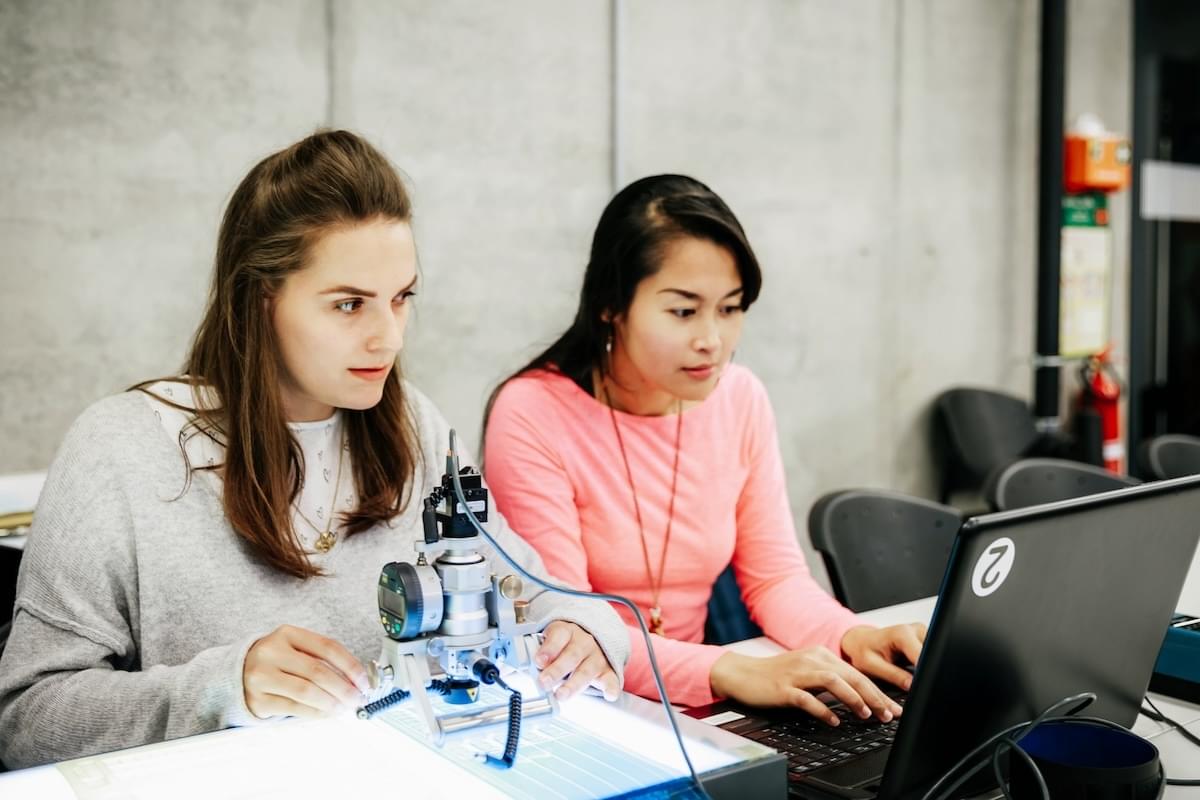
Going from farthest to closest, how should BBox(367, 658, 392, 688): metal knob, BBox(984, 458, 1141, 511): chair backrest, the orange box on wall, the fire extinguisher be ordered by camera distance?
the fire extinguisher → the orange box on wall → BBox(984, 458, 1141, 511): chair backrest → BBox(367, 658, 392, 688): metal knob

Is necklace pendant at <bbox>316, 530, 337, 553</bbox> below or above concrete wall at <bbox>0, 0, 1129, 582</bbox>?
below

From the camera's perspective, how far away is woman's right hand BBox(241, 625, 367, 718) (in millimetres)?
1052

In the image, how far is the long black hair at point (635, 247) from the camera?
1844 mm

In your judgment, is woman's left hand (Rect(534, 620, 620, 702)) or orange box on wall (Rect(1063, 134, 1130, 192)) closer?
woman's left hand (Rect(534, 620, 620, 702))

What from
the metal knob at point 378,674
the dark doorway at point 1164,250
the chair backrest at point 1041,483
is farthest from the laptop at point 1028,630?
the dark doorway at point 1164,250

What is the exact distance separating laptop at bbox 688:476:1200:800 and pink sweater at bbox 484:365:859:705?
0.58m

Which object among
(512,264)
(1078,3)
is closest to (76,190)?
(512,264)

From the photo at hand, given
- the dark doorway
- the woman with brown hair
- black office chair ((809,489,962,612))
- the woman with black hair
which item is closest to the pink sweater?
the woman with black hair

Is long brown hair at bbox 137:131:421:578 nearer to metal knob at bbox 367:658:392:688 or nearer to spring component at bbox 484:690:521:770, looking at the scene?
metal knob at bbox 367:658:392:688

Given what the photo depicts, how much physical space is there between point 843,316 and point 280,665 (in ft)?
11.5

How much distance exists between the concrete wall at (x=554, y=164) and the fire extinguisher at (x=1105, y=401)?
0.32 meters

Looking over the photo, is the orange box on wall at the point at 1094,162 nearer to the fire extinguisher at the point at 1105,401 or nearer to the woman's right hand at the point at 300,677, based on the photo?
the fire extinguisher at the point at 1105,401

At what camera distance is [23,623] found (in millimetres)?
1323

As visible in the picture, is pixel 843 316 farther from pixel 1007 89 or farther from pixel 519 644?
pixel 519 644
